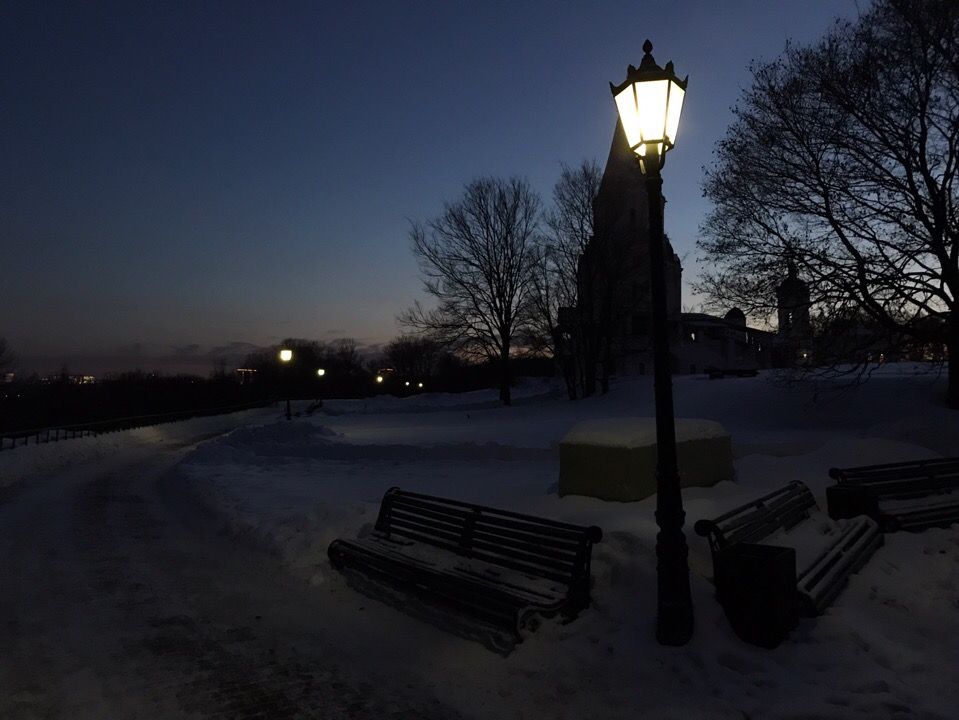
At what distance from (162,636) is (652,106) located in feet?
20.8

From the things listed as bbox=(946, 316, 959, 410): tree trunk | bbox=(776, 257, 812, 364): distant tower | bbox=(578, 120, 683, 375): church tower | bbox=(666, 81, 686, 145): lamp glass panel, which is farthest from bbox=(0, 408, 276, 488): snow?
bbox=(946, 316, 959, 410): tree trunk

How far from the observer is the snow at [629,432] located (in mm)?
9680

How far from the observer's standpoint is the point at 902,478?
29.8 ft

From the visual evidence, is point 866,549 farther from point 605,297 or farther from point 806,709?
point 605,297

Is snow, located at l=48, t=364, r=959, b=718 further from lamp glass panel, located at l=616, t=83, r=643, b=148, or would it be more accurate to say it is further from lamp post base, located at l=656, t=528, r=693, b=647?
lamp glass panel, located at l=616, t=83, r=643, b=148

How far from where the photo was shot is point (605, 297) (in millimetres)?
38688

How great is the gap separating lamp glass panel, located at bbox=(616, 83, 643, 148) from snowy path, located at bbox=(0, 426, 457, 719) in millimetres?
4728


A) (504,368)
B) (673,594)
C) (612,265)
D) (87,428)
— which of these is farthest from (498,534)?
(504,368)

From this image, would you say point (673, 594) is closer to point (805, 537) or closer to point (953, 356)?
point (805, 537)

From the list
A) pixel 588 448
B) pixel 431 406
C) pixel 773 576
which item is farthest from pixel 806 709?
pixel 431 406

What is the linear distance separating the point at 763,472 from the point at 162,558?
998cm

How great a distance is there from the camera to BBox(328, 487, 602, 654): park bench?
219 inches

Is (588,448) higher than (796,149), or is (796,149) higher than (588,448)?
(796,149)

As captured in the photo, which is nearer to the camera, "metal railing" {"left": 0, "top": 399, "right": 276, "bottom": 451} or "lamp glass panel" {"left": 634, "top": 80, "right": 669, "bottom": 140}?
"lamp glass panel" {"left": 634, "top": 80, "right": 669, "bottom": 140}
